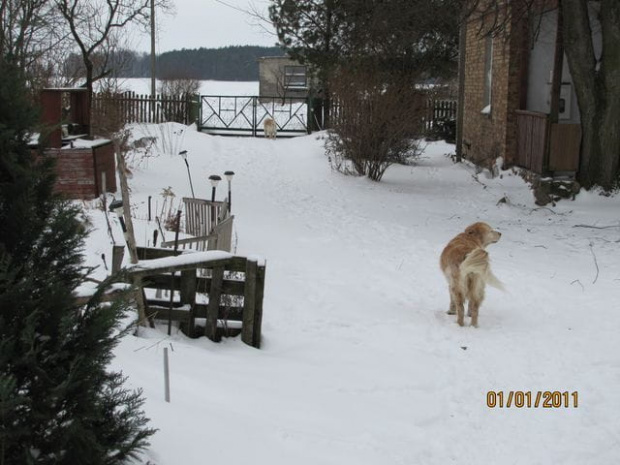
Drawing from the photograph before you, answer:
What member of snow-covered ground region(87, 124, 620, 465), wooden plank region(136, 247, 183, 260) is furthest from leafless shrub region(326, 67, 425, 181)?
wooden plank region(136, 247, 183, 260)

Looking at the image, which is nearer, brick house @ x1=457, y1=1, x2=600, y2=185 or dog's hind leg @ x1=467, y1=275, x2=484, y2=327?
dog's hind leg @ x1=467, y1=275, x2=484, y2=327

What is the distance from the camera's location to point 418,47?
21.8 metres

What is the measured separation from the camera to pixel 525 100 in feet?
50.3

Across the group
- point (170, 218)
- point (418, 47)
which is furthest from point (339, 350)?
point (418, 47)

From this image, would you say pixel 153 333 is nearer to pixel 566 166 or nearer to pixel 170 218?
pixel 170 218

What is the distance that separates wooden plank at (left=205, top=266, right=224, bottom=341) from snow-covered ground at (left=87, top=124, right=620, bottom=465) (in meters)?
0.11

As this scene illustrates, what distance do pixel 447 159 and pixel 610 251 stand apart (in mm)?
10321

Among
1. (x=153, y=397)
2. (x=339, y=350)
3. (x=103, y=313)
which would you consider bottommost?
(x=339, y=350)

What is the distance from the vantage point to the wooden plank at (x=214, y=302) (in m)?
5.89

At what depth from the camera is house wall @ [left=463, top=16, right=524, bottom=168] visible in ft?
49.3

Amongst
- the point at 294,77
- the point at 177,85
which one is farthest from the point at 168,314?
the point at 294,77

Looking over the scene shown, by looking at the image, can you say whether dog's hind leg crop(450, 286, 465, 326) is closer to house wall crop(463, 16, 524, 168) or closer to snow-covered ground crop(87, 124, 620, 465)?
snow-covered ground crop(87, 124, 620, 465)

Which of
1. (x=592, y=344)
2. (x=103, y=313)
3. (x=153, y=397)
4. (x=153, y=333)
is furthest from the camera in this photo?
(x=592, y=344)
